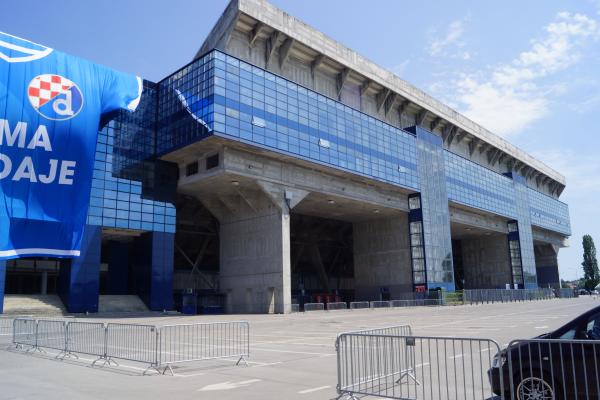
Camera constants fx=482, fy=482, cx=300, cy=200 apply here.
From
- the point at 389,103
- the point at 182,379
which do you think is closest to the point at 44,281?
the point at 389,103

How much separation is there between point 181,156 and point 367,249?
99.9 feet

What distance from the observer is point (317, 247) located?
7275 centimetres

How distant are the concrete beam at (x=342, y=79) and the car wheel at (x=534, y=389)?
51231mm

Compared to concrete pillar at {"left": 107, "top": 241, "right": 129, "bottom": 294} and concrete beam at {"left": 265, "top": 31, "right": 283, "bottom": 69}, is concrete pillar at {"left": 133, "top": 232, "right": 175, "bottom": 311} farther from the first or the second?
concrete beam at {"left": 265, "top": 31, "right": 283, "bottom": 69}

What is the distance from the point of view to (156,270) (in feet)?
145

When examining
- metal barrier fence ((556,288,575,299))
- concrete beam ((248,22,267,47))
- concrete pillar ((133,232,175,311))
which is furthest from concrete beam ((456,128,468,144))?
concrete pillar ((133,232,175,311))

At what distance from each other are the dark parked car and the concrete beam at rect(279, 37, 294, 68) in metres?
45.7

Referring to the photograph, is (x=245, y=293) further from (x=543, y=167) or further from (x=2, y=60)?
(x=543, y=167)

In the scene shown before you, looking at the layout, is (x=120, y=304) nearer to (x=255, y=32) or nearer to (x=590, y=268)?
(x=255, y=32)

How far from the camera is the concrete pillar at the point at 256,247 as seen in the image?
44656 mm

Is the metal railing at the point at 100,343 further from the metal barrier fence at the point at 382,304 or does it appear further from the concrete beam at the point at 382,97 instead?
the concrete beam at the point at 382,97

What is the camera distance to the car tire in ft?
22.1

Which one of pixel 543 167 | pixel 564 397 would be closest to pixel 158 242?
pixel 564 397

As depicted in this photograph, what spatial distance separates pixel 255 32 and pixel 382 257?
107ft
